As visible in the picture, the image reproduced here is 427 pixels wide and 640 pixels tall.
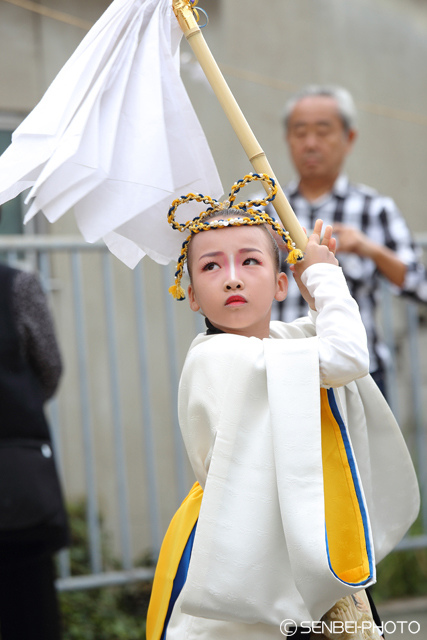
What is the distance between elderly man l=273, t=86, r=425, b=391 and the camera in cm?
303

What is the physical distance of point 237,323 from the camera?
176 centimetres

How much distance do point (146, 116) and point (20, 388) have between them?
1.25 m

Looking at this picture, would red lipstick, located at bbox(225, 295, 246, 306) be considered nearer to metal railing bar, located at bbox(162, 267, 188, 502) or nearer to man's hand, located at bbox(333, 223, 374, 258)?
man's hand, located at bbox(333, 223, 374, 258)

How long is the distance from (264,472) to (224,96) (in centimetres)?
83

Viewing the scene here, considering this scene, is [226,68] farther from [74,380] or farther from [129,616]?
[129,616]

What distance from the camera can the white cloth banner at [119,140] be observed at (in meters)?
1.71

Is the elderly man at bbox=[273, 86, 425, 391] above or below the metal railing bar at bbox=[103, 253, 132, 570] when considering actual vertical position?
above

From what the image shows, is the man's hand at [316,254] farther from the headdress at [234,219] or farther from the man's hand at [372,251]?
the man's hand at [372,251]

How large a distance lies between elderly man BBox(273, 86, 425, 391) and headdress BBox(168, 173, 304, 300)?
118 cm

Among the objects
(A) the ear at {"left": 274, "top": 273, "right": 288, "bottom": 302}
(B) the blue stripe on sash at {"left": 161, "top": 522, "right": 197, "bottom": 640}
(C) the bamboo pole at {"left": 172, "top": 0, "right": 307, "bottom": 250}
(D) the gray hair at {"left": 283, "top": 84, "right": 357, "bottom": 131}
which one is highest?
(D) the gray hair at {"left": 283, "top": 84, "right": 357, "bottom": 131}

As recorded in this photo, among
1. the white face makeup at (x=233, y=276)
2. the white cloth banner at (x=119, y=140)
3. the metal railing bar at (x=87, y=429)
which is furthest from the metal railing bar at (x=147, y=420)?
the white face makeup at (x=233, y=276)

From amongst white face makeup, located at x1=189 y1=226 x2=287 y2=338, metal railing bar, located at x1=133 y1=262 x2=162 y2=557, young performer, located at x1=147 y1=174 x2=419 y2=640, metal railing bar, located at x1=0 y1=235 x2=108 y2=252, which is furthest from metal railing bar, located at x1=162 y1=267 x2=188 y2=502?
white face makeup, located at x1=189 y1=226 x2=287 y2=338

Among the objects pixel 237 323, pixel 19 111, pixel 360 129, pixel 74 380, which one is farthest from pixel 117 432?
pixel 360 129

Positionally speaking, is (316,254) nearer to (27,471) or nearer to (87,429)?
(27,471)
